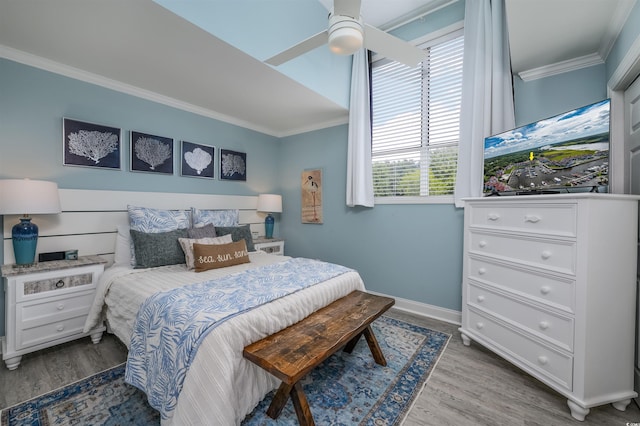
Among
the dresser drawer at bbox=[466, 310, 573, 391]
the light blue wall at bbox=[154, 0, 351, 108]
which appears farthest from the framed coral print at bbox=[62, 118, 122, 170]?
the dresser drawer at bbox=[466, 310, 573, 391]

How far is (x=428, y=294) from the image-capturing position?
2.90 metres

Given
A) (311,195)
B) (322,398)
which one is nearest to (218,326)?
(322,398)

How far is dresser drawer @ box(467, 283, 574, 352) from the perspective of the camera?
5.03ft

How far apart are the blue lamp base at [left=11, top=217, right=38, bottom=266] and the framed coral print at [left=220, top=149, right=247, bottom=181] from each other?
1867 mm

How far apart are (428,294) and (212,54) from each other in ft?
10.1

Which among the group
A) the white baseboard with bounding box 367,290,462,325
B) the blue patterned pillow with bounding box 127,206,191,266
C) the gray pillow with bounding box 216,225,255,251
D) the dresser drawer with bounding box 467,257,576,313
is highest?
the blue patterned pillow with bounding box 127,206,191,266

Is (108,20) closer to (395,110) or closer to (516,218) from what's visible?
(395,110)

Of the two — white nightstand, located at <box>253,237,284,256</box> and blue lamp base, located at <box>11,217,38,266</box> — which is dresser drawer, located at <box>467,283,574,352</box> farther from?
blue lamp base, located at <box>11,217,38,266</box>

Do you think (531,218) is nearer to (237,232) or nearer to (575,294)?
(575,294)

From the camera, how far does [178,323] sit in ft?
4.63

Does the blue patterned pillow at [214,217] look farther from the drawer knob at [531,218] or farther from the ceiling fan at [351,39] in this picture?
the drawer knob at [531,218]

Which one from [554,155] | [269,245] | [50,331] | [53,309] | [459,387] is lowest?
[459,387]

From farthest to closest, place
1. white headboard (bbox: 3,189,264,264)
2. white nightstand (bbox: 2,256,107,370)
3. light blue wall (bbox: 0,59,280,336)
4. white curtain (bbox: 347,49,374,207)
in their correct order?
1. white curtain (bbox: 347,49,374,207)
2. white headboard (bbox: 3,189,264,264)
3. light blue wall (bbox: 0,59,280,336)
4. white nightstand (bbox: 2,256,107,370)

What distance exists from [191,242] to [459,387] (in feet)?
7.96
